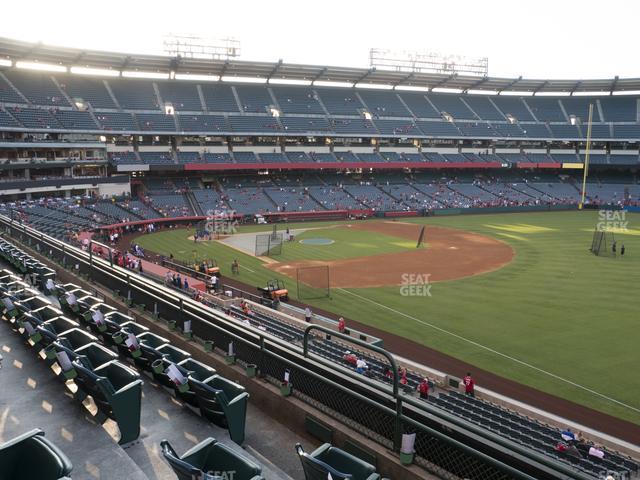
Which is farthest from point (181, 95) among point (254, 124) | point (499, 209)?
point (499, 209)

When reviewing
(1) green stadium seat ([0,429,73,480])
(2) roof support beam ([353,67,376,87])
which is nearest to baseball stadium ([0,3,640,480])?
(1) green stadium seat ([0,429,73,480])

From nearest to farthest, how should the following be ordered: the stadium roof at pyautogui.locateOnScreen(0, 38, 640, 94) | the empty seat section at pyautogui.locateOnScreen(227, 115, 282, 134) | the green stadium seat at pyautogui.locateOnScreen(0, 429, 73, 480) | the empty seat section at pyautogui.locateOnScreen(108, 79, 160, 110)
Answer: the green stadium seat at pyautogui.locateOnScreen(0, 429, 73, 480) → the stadium roof at pyautogui.locateOnScreen(0, 38, 640, 94) → the empty seat section at pyautogui.locateOnScreen(108, 79, 160, 110) → the empty seat section at pyautogui.locateOnScreen(227, 115, 282, 134)

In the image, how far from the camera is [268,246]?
46.7 metres

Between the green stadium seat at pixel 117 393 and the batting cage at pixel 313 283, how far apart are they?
83.0ft

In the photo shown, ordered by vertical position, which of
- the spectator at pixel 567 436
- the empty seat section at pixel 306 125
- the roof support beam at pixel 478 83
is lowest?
the spectator at pixel 567 436

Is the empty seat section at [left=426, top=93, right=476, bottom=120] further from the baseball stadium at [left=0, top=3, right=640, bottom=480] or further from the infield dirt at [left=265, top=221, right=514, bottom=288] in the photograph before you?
the infield dirt at [left=265, top=221, right=514, bottom=288]

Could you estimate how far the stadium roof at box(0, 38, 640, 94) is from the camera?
2660 inches

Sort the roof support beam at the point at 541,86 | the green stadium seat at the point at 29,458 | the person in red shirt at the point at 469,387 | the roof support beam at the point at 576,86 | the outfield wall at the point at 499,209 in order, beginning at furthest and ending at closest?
the roof support beam at the point at 541,86 < the roof support beam at the point at 576,86 < the outfield wall at the point at 499,209 < the person in red shirt at the point at 469,387 < the green stadium seat at the point at 29,458

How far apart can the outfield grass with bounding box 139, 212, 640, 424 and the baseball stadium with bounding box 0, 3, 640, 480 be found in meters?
0.21

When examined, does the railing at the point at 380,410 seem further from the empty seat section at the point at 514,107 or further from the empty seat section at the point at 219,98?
the empty seat section at the point at 514,107

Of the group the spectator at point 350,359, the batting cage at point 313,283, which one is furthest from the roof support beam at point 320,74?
the spectator at point 350,359

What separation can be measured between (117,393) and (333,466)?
118 inches

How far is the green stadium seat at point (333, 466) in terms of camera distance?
4742 mm

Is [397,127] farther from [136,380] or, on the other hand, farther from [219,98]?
[136,380]
